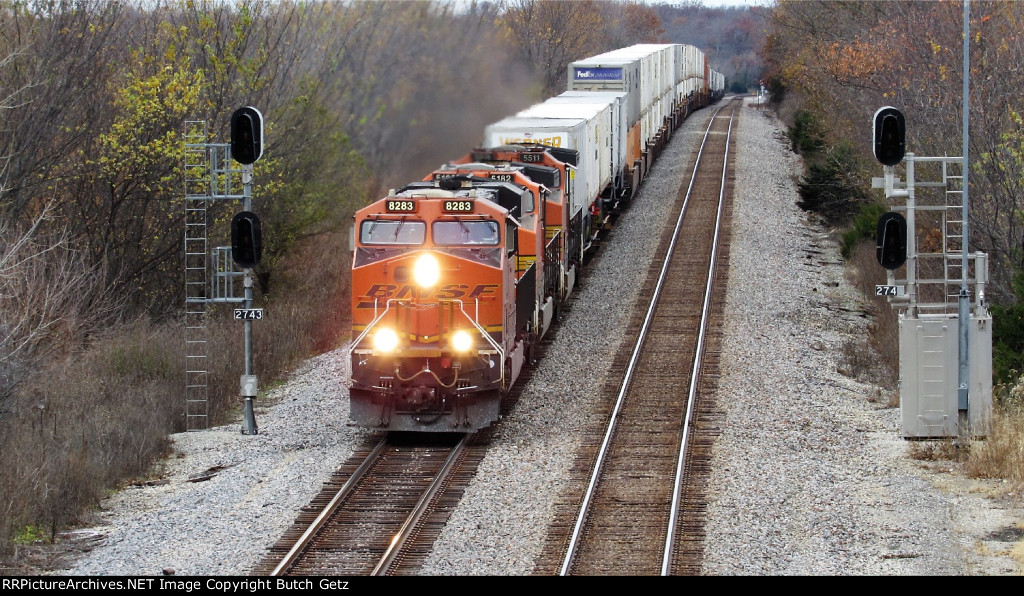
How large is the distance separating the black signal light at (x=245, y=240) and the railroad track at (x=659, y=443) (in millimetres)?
5315

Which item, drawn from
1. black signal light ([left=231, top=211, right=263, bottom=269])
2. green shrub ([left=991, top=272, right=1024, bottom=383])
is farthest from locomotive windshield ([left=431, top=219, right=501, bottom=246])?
green shrub ([left=991, top=272, right=1024, bottom=383])

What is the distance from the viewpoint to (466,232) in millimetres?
15523

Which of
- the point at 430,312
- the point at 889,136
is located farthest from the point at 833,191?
the point at 430,312

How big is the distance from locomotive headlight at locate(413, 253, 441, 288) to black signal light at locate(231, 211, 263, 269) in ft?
7.38

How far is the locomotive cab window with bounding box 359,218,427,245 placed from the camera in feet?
50.9

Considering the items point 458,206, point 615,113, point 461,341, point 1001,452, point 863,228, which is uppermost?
point 615,113

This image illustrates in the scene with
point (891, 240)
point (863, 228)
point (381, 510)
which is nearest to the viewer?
point (381, 510)

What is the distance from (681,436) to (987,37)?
1587 cm

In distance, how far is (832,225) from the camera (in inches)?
1312

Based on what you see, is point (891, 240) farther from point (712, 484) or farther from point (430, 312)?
point (430, 312)

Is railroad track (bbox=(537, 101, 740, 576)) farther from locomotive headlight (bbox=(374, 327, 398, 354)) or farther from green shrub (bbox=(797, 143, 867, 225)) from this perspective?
green shrub (bbox=(797, 143, 867, 225))

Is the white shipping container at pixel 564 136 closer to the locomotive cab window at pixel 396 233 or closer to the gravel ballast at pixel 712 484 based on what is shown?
the gravel ballast at pixel 712 484

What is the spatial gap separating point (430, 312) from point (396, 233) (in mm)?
1273
